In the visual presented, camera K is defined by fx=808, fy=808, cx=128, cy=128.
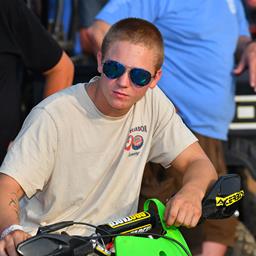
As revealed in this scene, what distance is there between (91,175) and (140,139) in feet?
0.85

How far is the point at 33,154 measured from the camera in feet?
9.37

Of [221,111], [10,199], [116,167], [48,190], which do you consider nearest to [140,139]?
[116,167]

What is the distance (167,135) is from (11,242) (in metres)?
1.11

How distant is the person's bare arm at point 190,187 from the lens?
2650 millimetres

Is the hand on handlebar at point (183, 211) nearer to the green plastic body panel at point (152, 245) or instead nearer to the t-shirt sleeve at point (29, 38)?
the green plastic body panel at point (152, 245)

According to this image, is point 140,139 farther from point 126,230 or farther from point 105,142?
point 126,230

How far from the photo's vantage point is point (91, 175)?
308cm

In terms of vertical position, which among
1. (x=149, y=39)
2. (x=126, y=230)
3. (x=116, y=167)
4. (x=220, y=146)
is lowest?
(x=220, y=146)

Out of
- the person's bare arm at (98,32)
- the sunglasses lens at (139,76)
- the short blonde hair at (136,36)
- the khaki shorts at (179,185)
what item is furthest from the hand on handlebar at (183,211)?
the person's bare arm at (98,32)

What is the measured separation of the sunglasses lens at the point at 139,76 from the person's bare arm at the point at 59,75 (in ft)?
3.74

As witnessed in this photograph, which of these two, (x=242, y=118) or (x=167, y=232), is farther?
(x=242, y=118)

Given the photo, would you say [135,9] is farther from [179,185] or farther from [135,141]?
[135,141]

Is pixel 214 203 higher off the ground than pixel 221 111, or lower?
higher

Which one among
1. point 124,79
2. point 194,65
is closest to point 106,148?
point 124,79
